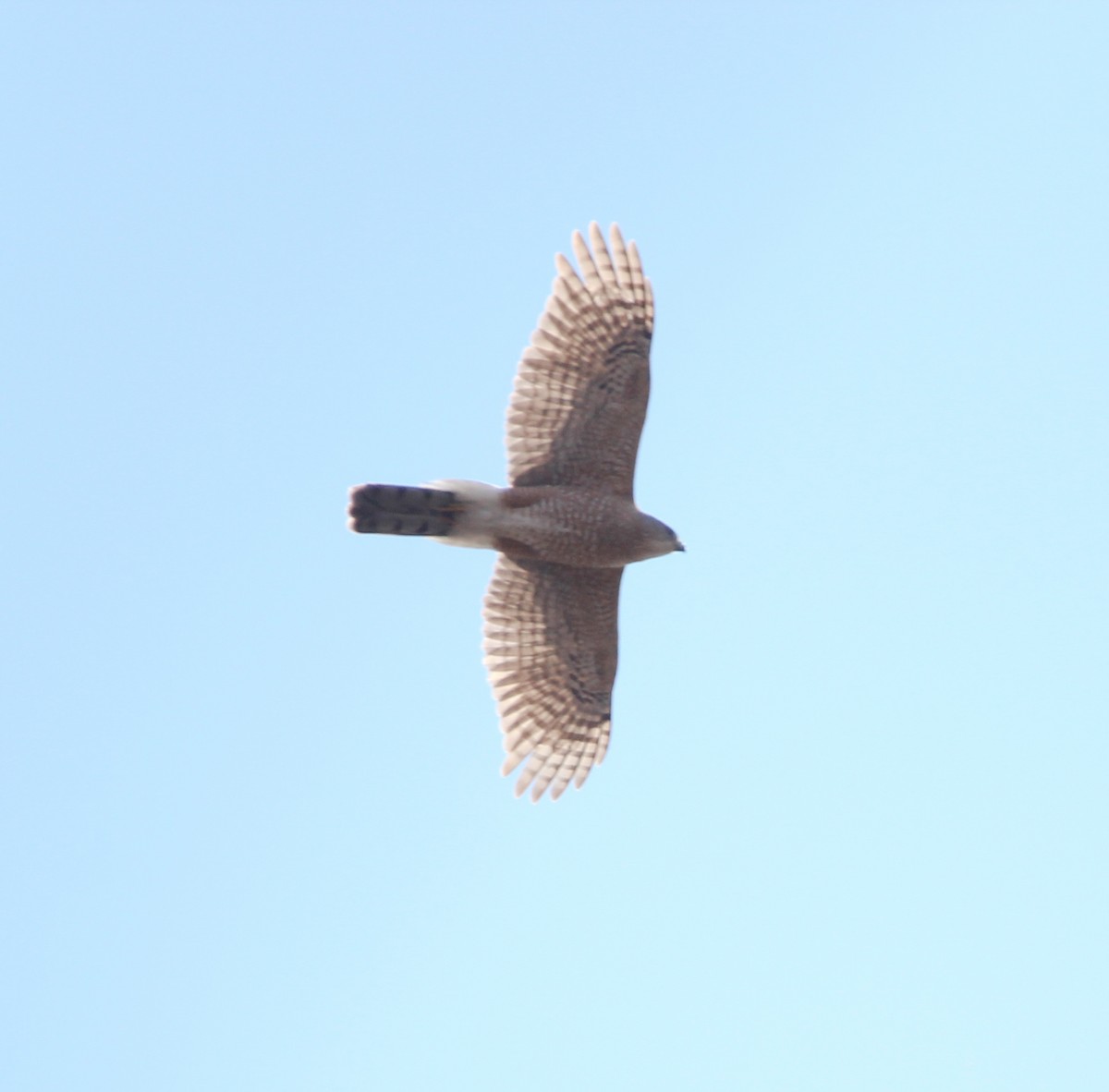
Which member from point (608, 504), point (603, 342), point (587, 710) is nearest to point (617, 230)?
point (603, 342)

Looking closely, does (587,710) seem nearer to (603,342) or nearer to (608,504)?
(608,504)

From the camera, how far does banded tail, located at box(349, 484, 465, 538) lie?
12633 millimetres

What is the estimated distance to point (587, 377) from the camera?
42.2 feet

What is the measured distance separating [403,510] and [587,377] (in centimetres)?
168

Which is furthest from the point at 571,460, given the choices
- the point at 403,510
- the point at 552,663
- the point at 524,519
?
the point at 552,663

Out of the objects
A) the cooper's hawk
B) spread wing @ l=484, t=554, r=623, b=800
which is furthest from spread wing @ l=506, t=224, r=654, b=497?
spread wing @ l=484, t=554, r=623, b=800

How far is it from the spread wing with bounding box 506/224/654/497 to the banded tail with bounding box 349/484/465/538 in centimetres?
58

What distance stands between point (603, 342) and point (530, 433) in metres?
0.86

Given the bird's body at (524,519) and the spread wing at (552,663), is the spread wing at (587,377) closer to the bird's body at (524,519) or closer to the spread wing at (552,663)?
the bird's body at (524,519)

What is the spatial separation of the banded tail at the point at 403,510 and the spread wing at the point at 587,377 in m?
0.58

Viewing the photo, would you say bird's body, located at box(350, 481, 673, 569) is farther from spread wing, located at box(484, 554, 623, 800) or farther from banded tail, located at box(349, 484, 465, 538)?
spread wing, located at box(484, 554, 623, 800)

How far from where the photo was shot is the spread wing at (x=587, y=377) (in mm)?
12883

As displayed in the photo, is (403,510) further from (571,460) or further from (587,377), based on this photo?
(587,377)

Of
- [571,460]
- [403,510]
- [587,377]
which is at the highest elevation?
[587,377]
